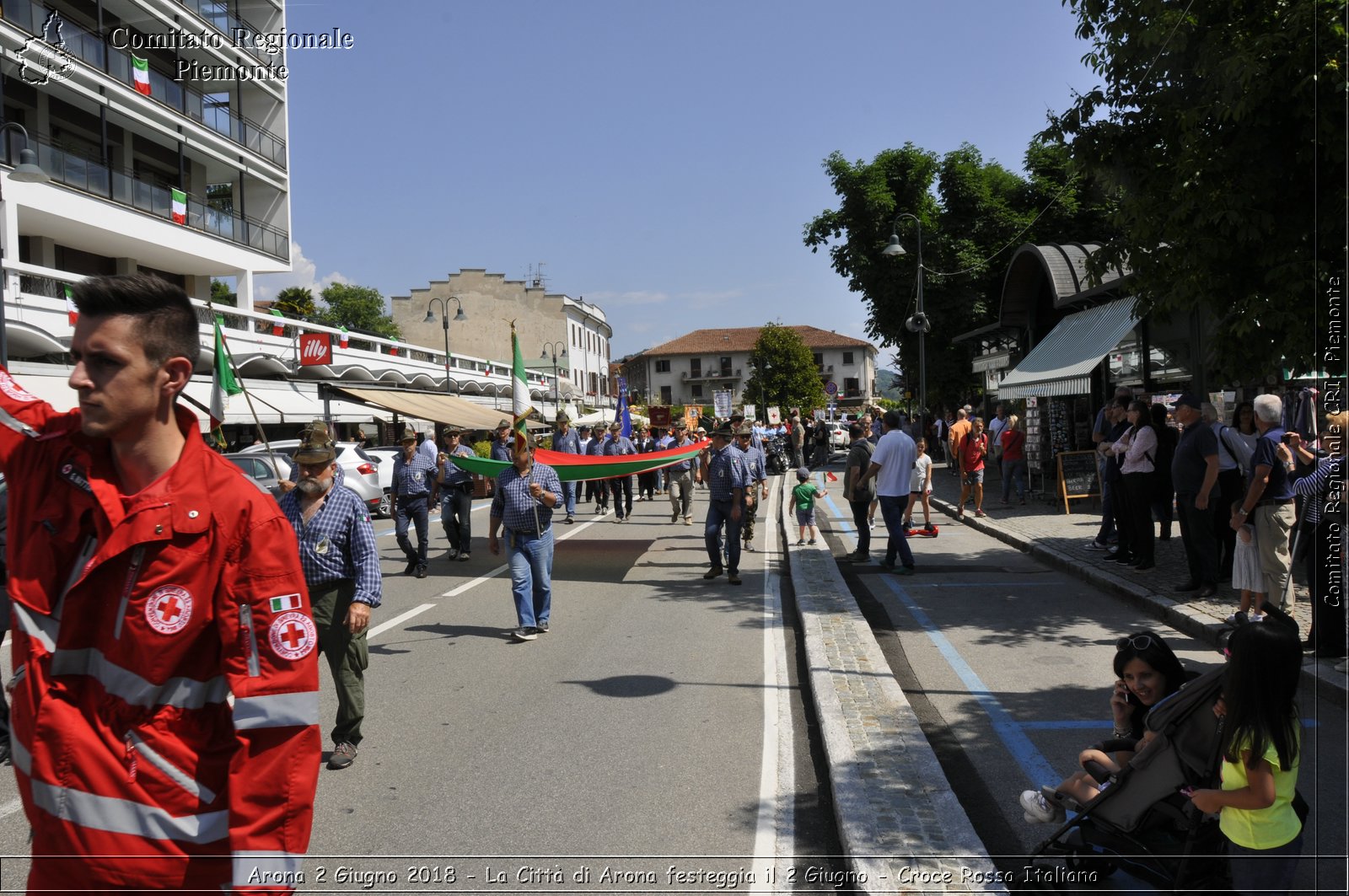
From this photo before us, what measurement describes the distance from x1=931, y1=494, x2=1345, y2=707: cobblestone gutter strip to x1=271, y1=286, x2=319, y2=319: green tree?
168 feet

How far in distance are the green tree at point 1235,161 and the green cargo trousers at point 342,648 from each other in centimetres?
697

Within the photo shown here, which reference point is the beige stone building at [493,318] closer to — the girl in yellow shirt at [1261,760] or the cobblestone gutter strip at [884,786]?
the cobblestone gutter strip at [884,786]

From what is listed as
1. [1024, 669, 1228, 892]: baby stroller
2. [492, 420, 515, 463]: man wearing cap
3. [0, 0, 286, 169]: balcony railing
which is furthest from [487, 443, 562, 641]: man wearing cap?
[0, 0, 286, 169]: balcony railing

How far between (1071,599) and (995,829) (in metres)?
6.11

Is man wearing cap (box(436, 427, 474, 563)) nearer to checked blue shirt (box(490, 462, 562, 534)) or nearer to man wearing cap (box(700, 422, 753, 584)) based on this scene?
man wearing cap (box(700, 422, 753, 584))

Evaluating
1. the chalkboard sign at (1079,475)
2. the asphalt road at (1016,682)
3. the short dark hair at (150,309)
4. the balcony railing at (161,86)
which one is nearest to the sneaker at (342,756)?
the asphalt road at (1016,682)

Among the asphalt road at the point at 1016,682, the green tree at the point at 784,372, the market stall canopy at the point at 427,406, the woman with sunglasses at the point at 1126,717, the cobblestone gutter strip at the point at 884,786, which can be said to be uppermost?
the green tree at the point at 784,372

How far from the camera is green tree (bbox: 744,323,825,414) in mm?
84812

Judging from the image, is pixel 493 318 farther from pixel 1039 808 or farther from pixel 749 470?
pixel 1039 808

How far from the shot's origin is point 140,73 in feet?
84.2

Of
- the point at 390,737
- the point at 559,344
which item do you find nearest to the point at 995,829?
the point at 390,737

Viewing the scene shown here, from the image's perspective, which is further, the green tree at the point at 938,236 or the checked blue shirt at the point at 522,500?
the green tree at the point at 938,236

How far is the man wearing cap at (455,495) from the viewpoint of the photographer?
13.3m

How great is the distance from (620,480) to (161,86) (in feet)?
62.5
